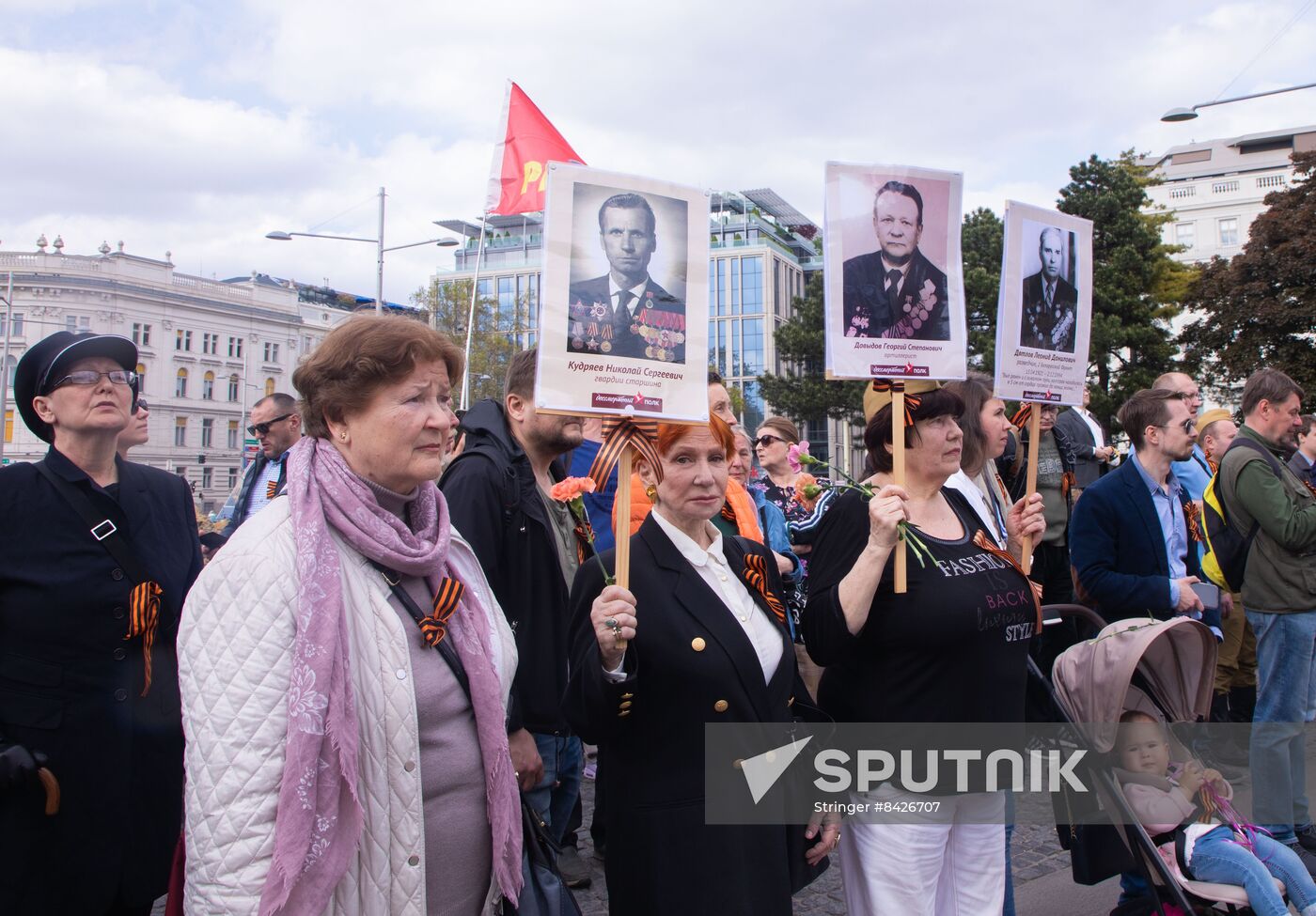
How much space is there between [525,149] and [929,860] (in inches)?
439

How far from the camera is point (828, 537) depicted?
3.52 metres

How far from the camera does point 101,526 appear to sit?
3.10 m

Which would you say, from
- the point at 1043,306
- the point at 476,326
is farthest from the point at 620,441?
the point at 476,326

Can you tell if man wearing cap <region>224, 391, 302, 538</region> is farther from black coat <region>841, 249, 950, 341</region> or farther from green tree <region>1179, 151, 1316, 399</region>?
green tree <region>1179, 151, 1316, 399</region>

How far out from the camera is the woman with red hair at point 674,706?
2809mm

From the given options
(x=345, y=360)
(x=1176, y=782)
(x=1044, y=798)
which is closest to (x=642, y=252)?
(x=345, y=360)

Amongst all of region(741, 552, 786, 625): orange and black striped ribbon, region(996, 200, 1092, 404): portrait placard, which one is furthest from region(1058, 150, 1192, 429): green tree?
region(741, 552, 786, 625): orange and black striped ribbon

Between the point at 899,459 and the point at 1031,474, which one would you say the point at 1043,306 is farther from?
the point at 899,459

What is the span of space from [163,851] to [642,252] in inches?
95.9

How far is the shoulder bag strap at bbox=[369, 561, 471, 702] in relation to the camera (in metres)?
2.42

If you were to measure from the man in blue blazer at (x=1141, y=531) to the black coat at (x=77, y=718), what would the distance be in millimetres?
4394

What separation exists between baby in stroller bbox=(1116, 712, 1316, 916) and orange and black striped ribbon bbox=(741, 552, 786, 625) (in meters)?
1.66

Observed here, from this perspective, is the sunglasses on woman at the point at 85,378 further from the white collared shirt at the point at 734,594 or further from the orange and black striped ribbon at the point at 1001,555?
the orange and black striped ribbon at the point at 1001,555

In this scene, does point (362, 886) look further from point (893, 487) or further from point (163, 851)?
point (893, 487)
